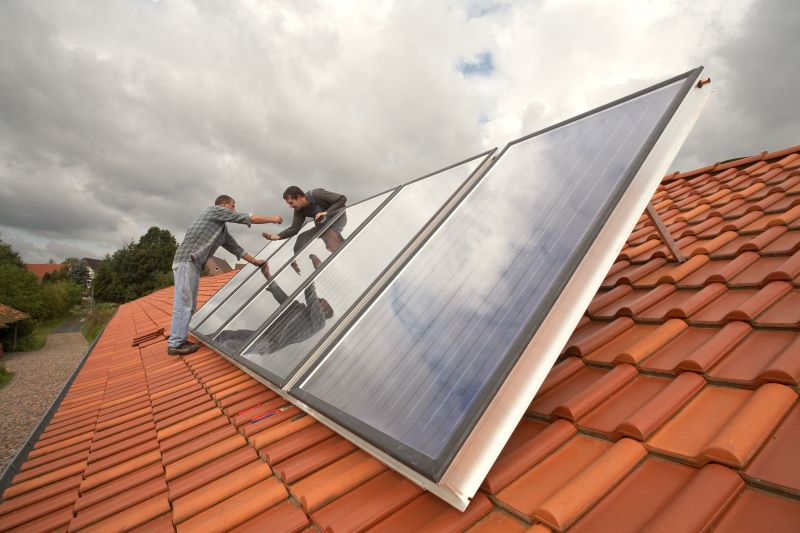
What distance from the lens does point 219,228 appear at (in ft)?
A: 14.8

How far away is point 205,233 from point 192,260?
348 millimetres

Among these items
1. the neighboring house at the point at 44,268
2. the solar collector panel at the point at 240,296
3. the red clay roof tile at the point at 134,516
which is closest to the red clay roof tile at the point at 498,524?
the red clay roof tile at the point at 134,516

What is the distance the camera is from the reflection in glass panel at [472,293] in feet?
4.17

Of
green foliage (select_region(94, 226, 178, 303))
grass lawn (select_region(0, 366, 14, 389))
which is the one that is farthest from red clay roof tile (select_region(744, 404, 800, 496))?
green foliage (select_region(94, 226, 178, 303))

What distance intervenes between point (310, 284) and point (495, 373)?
79.2 inches

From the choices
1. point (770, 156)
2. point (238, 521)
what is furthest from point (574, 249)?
point (770, 156)

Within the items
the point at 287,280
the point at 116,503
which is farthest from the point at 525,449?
the point at 287,280

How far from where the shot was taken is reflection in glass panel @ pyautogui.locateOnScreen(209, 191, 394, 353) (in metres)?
3.33

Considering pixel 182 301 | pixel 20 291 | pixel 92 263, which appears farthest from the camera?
pixel 92 263

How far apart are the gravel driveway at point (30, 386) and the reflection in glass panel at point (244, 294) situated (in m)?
10.2

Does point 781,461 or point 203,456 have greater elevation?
point 781,461

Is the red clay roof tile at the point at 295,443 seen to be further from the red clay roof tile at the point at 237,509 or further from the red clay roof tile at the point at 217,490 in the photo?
the red clay roof tile at the point at 237,509

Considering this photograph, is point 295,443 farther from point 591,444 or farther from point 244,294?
point 244,294

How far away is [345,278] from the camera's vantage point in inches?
105
